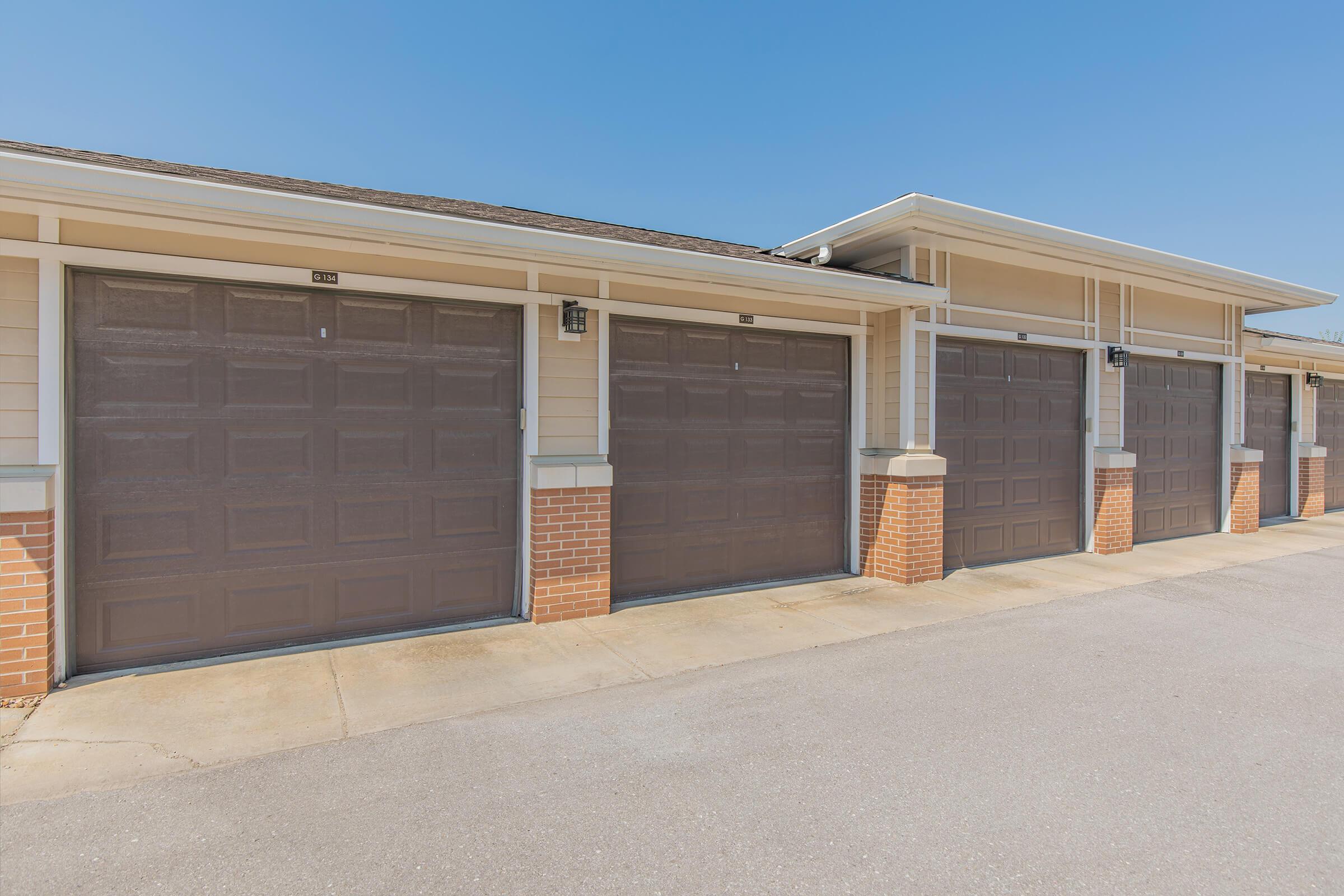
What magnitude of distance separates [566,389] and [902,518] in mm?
3573

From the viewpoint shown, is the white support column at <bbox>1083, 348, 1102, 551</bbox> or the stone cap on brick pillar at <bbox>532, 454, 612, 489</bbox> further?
the white support column at <bbox>1083, 348, 1102, 551</bbox>

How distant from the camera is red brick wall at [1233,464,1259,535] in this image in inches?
396

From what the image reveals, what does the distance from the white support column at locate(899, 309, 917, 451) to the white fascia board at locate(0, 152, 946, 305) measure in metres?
0.39

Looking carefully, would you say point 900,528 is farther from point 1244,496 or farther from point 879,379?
point 1244,496

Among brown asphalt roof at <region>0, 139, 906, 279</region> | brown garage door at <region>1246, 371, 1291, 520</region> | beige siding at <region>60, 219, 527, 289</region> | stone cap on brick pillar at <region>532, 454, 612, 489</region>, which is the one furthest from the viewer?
brown garage door at <region>1246, 371, 1291, 520</region>

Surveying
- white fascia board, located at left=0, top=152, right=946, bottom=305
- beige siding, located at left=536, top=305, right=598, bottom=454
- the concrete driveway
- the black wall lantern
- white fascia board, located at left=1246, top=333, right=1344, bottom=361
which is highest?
white fascia board, located at left=1246, top=333, right=1344, bottom=361

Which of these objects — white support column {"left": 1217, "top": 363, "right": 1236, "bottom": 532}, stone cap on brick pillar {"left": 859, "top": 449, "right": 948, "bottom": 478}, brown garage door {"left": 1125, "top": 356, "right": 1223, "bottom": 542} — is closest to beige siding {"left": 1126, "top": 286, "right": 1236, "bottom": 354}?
brown garage door {"left": 1125, "top": 356, "right": 1223, "bottom": 542}

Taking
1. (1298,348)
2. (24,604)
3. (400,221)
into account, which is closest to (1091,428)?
(1298,348)

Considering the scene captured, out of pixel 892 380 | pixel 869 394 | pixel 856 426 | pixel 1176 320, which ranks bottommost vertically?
pixel 856 426

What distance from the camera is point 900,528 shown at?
676 centimetres

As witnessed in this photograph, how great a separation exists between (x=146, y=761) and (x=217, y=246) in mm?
3066

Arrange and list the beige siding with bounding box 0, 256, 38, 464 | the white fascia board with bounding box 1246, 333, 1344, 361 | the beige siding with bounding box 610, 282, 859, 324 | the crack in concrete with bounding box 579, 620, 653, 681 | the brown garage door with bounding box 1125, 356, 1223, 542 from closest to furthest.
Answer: the beige siding with bounding box 0, 256, 38, 464, the crack in concrete with bounding box 579, 620, 653, 681, the beige siding with bounding box 610, 282, 859, 324, the brown garage door with bounding box 1125, 356, 1223, 542, the white fascia board with bounding box 1246, 333, 1344, 361

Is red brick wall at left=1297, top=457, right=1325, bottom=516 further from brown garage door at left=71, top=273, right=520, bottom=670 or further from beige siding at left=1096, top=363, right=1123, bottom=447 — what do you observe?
brown garage door at left=71, top=273, right=520, bottom=670

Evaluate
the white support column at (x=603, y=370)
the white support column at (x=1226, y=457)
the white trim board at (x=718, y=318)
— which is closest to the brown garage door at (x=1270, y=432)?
the white support column at (x=1226, y=457)
